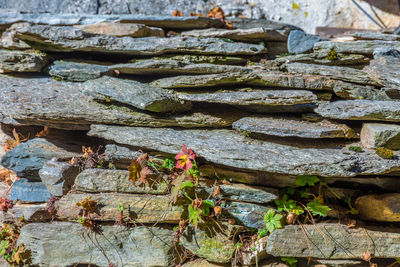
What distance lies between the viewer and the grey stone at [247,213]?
4.43m

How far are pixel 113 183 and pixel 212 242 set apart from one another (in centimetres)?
176

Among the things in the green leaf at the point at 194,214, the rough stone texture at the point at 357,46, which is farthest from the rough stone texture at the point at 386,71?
the green leaf at the point at 194,214

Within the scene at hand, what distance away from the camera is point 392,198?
445 centimetres

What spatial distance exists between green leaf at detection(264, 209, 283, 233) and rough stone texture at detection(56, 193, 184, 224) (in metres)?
1.26

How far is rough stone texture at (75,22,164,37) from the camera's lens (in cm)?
538

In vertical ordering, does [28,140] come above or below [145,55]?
below

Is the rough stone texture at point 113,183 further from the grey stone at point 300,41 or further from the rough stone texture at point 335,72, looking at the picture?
the grey stone at point 300,41

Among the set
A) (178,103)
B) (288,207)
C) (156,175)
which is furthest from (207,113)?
(288,207)

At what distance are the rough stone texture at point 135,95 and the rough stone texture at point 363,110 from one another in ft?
7.11

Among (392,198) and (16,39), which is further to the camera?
(16,39)

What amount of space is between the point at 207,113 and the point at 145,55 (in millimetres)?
1598

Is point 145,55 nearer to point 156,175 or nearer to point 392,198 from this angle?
point 156,175

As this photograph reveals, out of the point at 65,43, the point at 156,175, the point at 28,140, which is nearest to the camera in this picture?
the point at 156,175

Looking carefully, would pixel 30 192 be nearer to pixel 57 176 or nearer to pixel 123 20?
pixel 57 176
